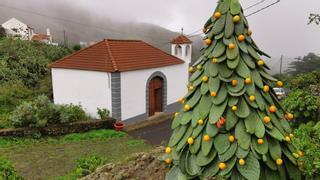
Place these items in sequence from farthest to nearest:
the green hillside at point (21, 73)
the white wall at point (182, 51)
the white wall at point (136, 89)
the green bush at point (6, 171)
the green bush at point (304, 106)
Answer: the white wall at point (182, 51)
the green hillside at point (21, 73)
the white wall at point (136, 89)
the green bush at point (304, 106)
the green bush at point (6, 171)

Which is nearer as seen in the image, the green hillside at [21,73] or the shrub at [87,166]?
the shrub at [87,166]

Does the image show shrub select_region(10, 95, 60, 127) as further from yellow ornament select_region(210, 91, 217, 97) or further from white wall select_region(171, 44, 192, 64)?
yellow ornament select_region(210, 91, 217, 97)

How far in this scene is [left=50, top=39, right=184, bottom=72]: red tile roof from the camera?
1311cm

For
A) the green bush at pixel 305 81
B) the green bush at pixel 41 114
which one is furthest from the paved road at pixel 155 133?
the green bush at pixel 305 81

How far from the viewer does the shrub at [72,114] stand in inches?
477

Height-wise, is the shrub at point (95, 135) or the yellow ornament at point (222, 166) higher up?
the yellow ornament at point (222, 166)

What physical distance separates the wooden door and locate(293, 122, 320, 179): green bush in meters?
11.9

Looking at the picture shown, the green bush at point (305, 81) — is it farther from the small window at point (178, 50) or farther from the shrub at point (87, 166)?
the small window at point (178, 50)

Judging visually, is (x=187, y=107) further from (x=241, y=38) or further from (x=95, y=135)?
(x=95, y=135)

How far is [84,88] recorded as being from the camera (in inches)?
538

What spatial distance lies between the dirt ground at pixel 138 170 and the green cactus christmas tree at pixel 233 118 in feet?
2.48

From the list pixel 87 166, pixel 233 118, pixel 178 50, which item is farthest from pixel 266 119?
pixel 178 50

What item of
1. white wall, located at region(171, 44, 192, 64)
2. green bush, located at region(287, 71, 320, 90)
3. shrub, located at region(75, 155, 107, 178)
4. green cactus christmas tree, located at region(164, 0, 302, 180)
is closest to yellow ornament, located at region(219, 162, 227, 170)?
green cactus christmas tree, located at region(164, 0, 302, 180)

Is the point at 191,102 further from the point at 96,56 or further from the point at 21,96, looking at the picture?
the point at 21,96
